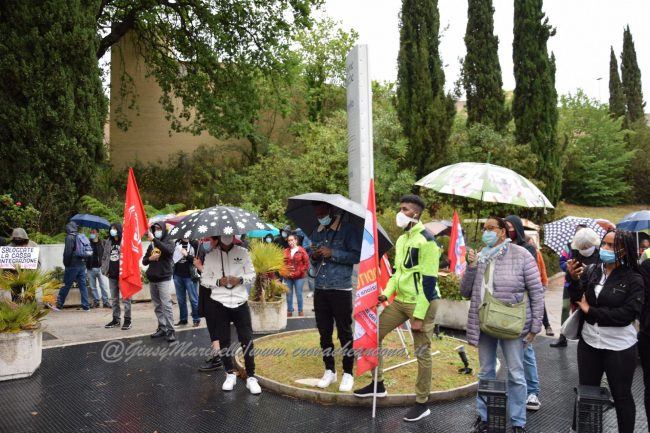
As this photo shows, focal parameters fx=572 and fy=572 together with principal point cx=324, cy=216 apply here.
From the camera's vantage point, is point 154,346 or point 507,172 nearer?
point 507,172

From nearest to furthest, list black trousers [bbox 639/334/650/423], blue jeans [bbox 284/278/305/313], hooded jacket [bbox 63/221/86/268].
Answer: black trousers [bbox 639/334/650/423] < blue jeans [bbox 284/278/305/313] < hooded jacket [bbox 63/221/86/268]

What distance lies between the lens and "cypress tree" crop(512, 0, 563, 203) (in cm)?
2419

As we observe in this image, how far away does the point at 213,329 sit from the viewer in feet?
22.1

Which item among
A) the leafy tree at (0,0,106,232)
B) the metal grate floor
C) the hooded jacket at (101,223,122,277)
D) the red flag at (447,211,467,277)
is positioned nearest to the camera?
the metal grate floor

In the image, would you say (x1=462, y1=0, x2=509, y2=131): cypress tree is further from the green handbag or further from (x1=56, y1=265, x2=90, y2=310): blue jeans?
the green handbag

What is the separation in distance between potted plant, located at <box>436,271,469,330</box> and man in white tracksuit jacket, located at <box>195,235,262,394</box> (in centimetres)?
463

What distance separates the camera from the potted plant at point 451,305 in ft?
33.2

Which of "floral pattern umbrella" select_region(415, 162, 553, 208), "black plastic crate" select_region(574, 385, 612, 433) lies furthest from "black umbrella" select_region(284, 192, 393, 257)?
"black plastic crate" select_region(574, 385, 612, 433)

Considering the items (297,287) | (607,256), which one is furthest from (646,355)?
(297,287)

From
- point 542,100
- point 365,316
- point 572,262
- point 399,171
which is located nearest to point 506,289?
point 572,262

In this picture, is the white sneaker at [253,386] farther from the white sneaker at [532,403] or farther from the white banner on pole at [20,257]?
the white banner on pole at [20,257]

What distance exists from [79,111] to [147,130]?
11226 millimetres

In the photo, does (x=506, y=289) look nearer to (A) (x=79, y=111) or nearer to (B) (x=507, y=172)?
(B) (x=507, y=172)

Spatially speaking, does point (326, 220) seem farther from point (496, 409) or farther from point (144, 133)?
point (144, 133)
